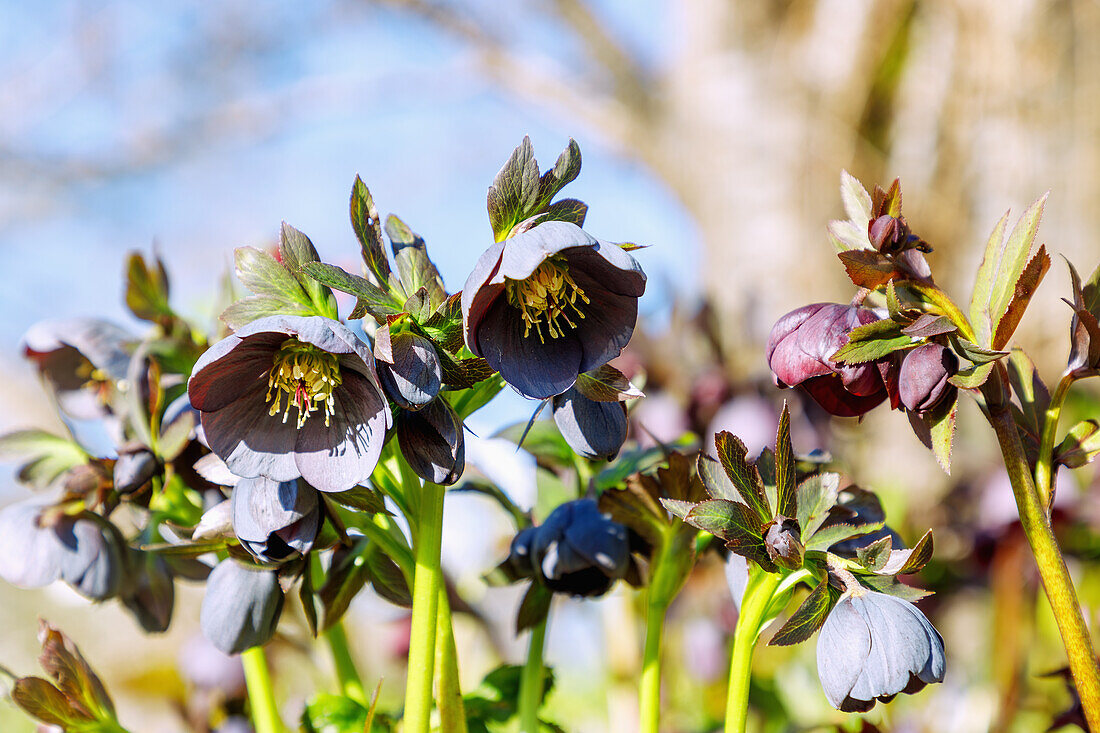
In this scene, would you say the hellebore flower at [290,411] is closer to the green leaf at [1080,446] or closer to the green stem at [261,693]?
the green stem at [261,693]

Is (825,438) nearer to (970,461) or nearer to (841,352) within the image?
(841,352)

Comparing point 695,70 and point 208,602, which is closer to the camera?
point 208,602

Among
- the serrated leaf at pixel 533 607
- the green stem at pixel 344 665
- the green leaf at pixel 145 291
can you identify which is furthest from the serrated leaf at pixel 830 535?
the green leaf at pixel 145 291

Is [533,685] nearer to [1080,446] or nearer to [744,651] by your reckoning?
[744,651]

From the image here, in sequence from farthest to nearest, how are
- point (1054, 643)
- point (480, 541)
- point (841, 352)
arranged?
point (1054, 643) < point (480, 541) < point (841, 352)

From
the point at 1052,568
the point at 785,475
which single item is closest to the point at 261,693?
the point at 785,475

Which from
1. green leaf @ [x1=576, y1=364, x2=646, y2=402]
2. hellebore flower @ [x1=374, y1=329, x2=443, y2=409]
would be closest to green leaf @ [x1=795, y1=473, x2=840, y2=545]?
green leaf @ [x1=576, y1=364, x2=646, y2=402]

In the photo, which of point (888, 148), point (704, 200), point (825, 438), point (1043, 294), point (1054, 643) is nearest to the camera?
point (825, 438)

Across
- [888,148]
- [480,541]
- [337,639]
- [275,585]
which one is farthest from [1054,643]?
[888,148]
